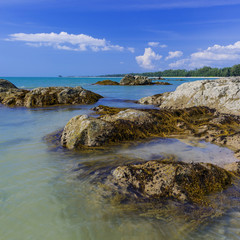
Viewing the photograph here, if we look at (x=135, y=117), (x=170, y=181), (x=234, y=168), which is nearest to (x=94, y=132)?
(x=135, y=117)

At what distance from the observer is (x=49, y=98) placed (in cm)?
1467

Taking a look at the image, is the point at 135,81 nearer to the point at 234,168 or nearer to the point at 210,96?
the point at 210,96

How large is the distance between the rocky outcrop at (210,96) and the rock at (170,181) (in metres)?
6.33

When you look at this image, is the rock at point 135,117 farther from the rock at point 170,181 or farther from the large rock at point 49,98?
the large rock at point 49,98

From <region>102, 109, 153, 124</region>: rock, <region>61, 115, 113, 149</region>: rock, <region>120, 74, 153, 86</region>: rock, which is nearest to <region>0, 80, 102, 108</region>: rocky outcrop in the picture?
<region>102, 109, 153, 124</region>: rock

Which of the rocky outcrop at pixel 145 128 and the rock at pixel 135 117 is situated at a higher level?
the rock at pixel 135 117

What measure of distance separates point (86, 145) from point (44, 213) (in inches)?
97.6

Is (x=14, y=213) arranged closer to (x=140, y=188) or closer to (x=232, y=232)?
(x=140, y=188)

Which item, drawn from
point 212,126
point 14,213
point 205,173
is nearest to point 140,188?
point 205,173

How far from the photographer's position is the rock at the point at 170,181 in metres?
2.82

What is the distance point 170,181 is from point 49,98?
13.6 metres

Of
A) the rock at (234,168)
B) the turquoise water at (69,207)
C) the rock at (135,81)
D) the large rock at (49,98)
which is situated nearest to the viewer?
the turquoise water at (69,207)

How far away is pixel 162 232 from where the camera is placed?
2223 mm

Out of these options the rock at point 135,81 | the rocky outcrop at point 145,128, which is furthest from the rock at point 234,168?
the rock at point 135,81
